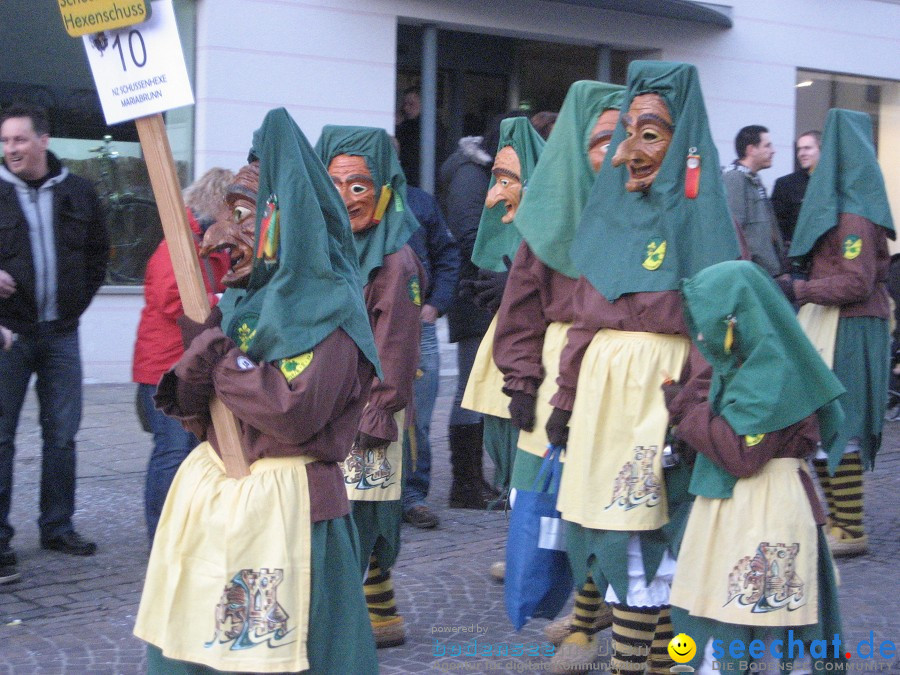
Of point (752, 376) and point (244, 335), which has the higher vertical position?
point (244, 335)

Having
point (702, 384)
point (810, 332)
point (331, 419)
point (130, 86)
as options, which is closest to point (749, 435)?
point (702, 384)

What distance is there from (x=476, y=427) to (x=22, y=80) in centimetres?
563

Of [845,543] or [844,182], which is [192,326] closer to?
[844,182]

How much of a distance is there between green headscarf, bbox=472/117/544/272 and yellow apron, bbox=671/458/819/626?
2.28 metres

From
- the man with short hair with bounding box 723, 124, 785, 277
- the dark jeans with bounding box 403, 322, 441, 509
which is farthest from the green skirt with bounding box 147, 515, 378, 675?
the man with short hair with bounding box 723, 124, 785, 277

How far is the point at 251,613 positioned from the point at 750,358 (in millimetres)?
1676

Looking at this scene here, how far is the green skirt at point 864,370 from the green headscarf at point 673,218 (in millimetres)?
2485

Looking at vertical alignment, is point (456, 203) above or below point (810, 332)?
above

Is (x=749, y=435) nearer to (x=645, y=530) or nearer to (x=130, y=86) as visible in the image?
(x=645, y=530)

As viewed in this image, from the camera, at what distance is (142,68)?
3.02 meters

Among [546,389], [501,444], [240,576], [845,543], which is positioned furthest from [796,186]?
[240,576]

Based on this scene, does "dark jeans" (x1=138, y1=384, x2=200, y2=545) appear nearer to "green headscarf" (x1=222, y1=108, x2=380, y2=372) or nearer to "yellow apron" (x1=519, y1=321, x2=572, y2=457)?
"yellow apron" (x1=519, y1=321, x2=572, y2=457)

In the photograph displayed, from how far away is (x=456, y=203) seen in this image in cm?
717

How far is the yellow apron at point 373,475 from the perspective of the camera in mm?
4500
